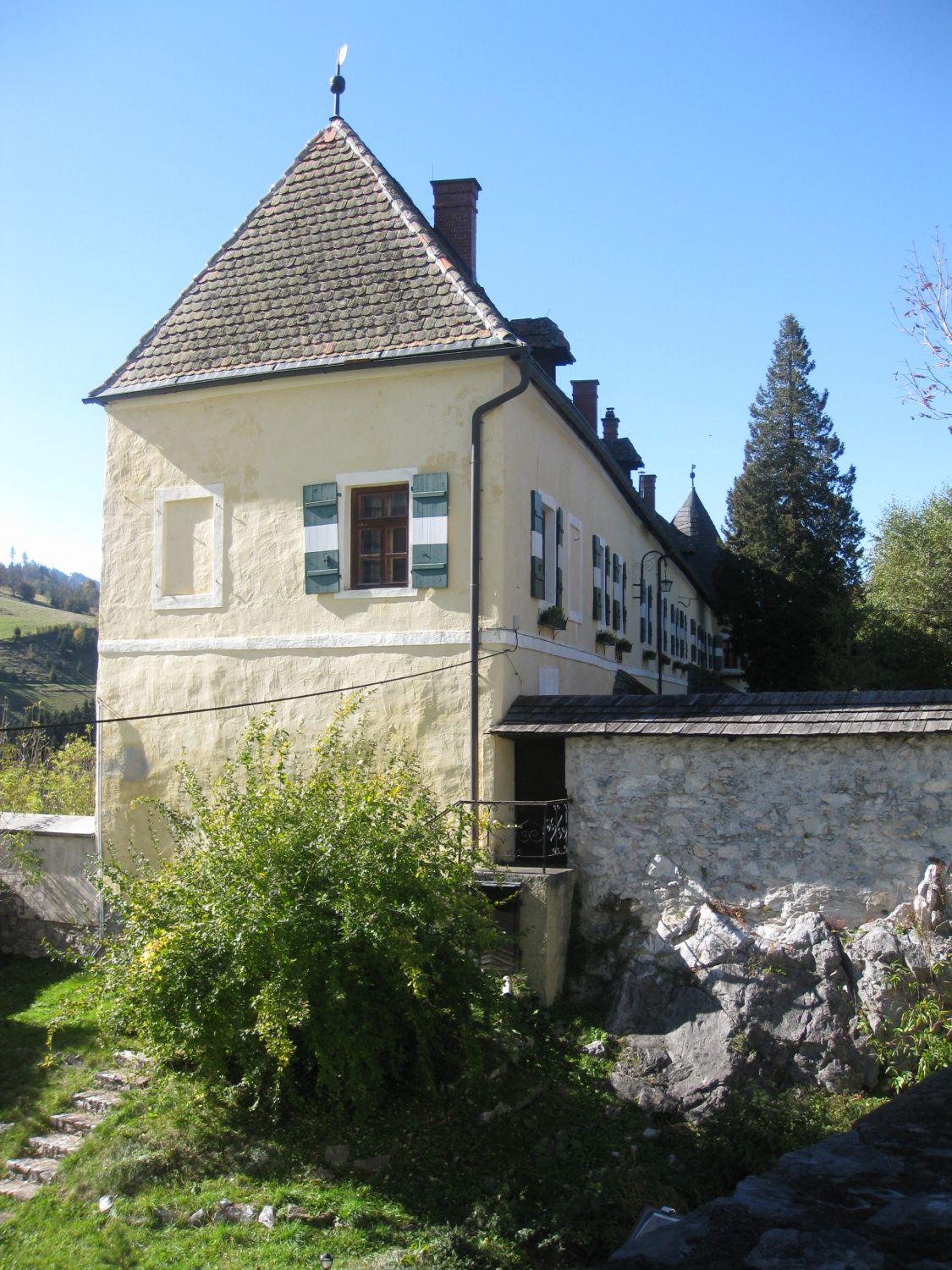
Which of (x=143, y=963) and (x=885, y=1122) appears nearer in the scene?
(x=885, y=1122)

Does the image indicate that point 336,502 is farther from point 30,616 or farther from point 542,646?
point 30,616

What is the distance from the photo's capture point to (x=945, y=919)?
33.6 feet

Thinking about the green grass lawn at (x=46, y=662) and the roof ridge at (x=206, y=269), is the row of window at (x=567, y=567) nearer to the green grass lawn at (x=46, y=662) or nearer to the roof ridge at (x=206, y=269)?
the roof ridge at (x=206, y=269)

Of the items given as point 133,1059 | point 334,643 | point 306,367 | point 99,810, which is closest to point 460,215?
point 306,367

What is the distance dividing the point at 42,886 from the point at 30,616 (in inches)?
2289

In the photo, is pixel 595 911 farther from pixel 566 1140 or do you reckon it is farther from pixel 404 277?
pixel 404 277

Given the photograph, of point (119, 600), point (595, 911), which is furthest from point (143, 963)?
point (119, 600)

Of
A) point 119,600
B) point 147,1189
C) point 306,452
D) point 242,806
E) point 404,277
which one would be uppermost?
point 404,277

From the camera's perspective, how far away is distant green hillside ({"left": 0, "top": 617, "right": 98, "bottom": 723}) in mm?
52562

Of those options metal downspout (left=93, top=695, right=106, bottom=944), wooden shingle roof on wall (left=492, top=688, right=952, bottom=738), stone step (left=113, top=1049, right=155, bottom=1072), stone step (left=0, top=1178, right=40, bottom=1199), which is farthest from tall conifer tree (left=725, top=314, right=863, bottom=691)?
stone step (left=0, top=1178, right=40, bottom=1199)

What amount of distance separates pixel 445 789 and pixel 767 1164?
525cm

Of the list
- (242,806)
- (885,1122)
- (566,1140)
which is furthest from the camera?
(242,806)

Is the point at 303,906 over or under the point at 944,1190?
under

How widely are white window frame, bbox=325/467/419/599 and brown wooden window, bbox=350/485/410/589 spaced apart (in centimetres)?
6
